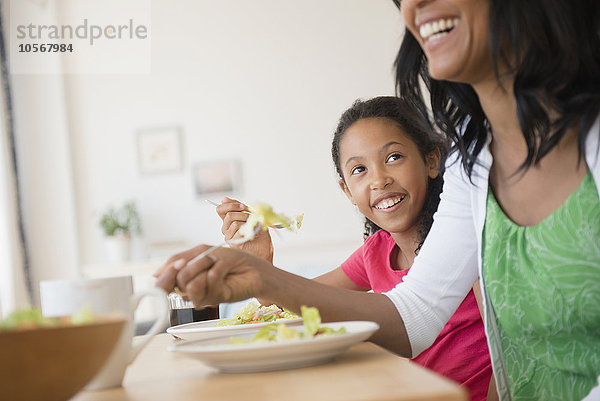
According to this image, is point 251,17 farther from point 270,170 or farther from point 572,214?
point 572,214

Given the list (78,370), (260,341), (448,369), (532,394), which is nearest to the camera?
(78,370)

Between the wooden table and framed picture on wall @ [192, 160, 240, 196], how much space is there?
4.38 meters

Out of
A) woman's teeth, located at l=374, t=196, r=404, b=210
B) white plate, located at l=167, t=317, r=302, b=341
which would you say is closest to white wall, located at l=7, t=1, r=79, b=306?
woman's teeth, located at l=374, t=196, r=404, b=210

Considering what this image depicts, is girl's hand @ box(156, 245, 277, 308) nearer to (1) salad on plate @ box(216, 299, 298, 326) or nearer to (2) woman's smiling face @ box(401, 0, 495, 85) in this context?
(1) salad on plate @ box(216, 299, 298, 326)

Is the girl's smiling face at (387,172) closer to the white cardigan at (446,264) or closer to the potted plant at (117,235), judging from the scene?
the white cardigan at (446,264)

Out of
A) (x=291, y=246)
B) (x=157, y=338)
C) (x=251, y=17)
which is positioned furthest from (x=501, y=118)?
(x=251, y=17)

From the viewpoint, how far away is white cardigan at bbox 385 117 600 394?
1.20 meters

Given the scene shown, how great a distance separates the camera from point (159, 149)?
5398mm

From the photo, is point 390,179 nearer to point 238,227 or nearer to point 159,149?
point 238,227

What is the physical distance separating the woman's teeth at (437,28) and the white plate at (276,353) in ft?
2.00

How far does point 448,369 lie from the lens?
1.61 metres

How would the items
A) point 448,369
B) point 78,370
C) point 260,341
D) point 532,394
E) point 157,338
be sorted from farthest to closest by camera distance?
point 448,369, point 157,338, point 532,394, point 260,341, point 78,370

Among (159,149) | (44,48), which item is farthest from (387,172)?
(44,48)

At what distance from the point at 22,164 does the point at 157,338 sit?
4.24 m
